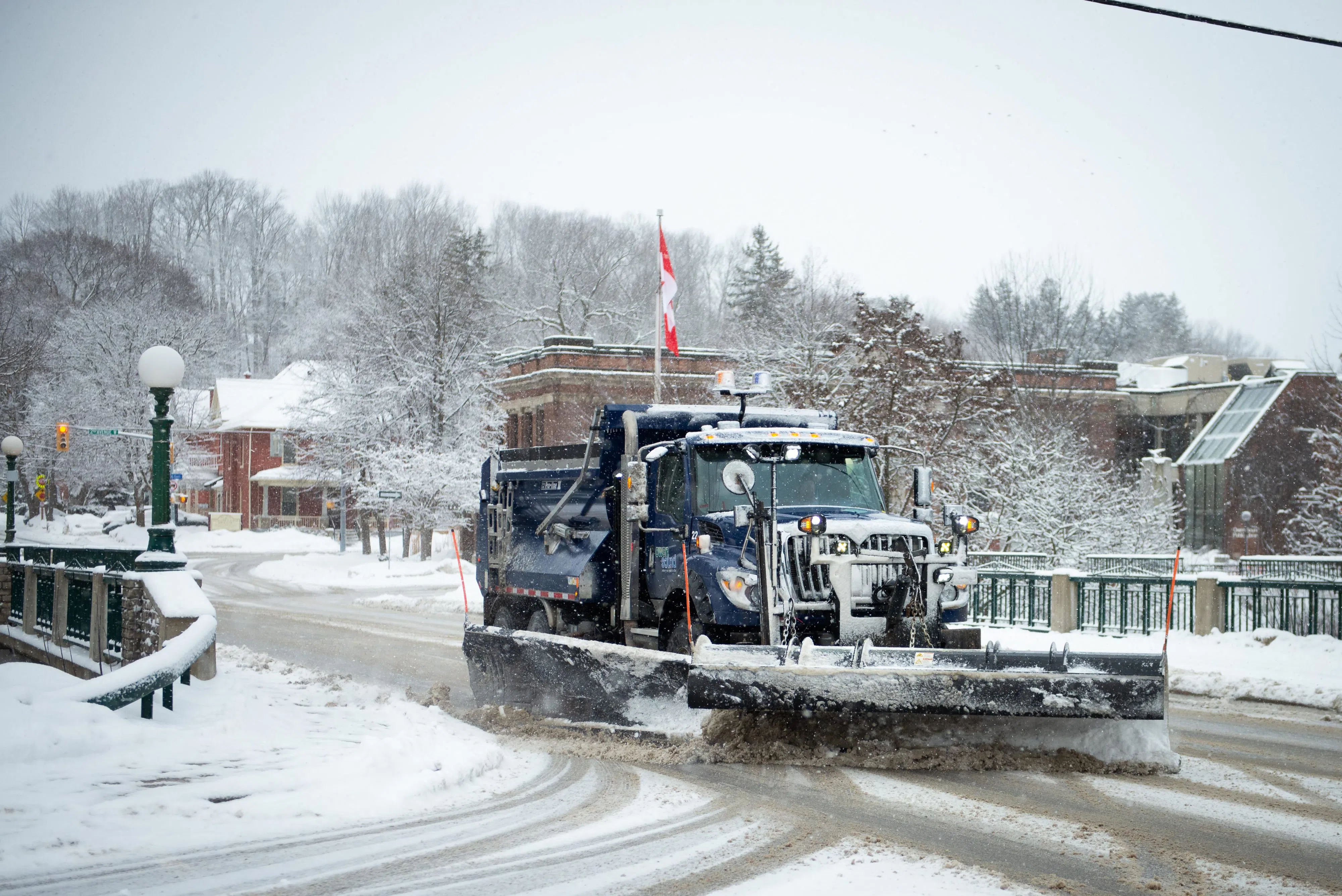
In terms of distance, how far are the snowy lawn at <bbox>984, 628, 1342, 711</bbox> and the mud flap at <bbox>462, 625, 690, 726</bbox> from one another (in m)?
4.30

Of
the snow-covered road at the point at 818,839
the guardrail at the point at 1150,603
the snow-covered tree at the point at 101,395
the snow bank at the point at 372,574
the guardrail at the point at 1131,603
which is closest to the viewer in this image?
the snow-covered road at the point at 818,839

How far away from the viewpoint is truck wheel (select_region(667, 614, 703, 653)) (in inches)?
430

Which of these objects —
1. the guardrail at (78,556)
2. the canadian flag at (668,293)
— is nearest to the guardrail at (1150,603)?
the canadian flag at (668,293)

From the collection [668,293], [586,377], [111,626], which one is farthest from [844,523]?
[586,377]

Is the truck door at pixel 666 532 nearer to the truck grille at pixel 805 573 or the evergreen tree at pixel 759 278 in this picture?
the truck grille at pixel 805 573

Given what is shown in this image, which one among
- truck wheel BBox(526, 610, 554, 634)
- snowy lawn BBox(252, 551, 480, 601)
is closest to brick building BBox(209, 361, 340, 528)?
snowy lawn BBox(252, 551, 480, 601)

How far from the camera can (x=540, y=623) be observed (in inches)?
532

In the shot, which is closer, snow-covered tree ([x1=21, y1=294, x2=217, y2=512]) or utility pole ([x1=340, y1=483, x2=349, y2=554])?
utility pole ([x1=340, y1=483, x2=349, y2=554])

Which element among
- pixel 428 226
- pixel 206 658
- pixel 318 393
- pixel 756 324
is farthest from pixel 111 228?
pixel 206 658

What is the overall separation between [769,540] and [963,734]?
2059 mm

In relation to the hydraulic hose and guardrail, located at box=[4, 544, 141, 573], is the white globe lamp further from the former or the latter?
the hydraulic hose

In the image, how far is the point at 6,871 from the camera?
6352 millimetres

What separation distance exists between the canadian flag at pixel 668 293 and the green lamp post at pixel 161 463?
515 inches

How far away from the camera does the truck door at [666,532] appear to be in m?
11.4
